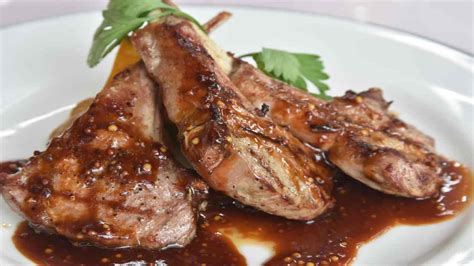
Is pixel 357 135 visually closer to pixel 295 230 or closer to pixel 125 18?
pixel 295 230

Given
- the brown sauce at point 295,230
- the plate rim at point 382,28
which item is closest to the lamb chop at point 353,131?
the brown sauce at point 295,230

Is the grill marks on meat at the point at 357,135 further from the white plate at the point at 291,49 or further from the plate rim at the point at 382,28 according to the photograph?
the plate rim at the point at 382,28

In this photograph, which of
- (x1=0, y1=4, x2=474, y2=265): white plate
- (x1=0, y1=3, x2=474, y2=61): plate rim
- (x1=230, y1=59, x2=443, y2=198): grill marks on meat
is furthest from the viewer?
(x1=0, y1=3, x2=474, y2=61): plate rim

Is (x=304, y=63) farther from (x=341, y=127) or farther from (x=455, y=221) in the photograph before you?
(x=455, y=221)

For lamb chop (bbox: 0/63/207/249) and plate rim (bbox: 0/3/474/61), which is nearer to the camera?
lamb chop (bbox: 0/63/207/249)

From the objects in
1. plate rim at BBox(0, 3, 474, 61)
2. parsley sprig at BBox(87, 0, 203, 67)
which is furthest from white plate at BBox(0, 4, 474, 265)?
parsley sprig at BBox(87, 0, 203, 67)

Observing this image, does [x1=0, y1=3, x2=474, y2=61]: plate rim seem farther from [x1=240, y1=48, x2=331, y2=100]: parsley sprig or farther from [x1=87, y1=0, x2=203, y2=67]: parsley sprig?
[x1=87, y1=0, x2=203, y2=67]: parsley sprig

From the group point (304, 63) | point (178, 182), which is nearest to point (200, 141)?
point (178, 182)
